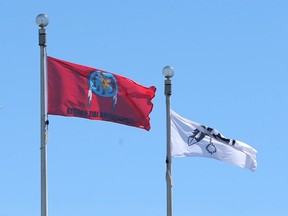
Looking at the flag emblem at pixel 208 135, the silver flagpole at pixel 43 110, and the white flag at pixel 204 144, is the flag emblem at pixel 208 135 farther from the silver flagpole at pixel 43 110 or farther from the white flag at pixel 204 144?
the silver flagpole at pixel 43 110

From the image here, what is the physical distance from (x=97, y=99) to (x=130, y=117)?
1.60m

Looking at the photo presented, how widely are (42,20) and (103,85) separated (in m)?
3.48

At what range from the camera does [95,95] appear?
40.2 metres

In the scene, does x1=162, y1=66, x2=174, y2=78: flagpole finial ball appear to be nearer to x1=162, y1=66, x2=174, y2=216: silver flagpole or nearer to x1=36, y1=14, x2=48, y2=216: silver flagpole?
x1=162, y1=66, x2=174, y2=216: silver flagpole

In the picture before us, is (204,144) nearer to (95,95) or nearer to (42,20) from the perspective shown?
(95,95)

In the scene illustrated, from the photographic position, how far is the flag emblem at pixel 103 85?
40.3m

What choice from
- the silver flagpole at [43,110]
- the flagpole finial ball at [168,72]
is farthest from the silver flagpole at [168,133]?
the silver flagpole at [43,110]

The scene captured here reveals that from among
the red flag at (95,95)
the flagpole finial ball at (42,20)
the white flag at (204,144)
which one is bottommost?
the white flag at (204,144)

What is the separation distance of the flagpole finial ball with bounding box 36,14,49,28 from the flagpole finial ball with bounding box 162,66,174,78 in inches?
232

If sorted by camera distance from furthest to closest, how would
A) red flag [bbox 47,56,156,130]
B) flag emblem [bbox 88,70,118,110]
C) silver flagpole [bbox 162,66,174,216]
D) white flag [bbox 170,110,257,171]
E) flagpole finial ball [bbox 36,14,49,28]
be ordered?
white flag [bbox 170,110,257,171] → silver flagpole [bbox 162,66,174,216] → flag emblem [bbox 88,70,118,110] → red flag [bbox 47,56,156,130] → flagpole finial ball [bbox 36,14,49,28]

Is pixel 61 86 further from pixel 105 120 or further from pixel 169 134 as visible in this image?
pixel 169 134

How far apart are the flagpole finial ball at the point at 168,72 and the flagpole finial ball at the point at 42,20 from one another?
5.90 metres

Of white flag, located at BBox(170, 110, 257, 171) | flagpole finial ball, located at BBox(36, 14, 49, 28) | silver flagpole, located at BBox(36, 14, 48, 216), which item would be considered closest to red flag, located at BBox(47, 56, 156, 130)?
silver flagpole, located at BBox(36, 14, 48, 216)

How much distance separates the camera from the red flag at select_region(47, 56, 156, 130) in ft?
129
